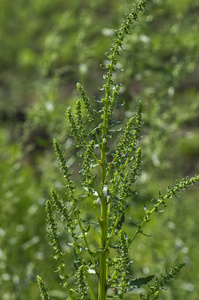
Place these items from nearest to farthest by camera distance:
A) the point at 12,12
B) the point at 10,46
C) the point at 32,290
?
the point at 32,290 → the point at 10,46 → the point at 12,12

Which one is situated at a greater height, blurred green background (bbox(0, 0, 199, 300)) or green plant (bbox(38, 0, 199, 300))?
blurred green background (bbox(0, 0, 199, 300))

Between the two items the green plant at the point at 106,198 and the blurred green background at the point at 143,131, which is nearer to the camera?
the green plant at the point at 106,198

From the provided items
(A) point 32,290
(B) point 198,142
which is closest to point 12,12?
(B) point 198,142

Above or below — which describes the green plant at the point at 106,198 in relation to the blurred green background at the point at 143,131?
below

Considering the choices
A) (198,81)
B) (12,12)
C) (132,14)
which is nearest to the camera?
(132,14)

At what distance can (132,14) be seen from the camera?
0.74 metres

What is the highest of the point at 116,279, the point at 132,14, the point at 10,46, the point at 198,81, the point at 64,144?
the point at 10,46

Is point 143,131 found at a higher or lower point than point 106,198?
higher

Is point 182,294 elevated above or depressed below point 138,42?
below

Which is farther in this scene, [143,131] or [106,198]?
[143,131]

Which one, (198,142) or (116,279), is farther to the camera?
(198,142)

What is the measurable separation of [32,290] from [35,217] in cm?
68

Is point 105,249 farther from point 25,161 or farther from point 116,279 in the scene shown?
point 25,161

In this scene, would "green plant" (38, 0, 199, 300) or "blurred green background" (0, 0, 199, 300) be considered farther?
"blurred green background" (0, 0, 199, 300)
